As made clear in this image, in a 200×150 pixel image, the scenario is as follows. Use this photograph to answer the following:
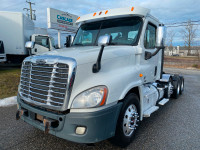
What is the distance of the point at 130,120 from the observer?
10.1 feet

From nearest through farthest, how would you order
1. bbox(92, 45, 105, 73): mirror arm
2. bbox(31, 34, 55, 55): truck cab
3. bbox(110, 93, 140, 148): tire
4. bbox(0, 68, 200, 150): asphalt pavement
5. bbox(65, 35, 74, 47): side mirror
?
bbox(92, 45, 105, 73): mirror arm < bbox(110, 93, 140, 148): tire < bbox(0, 68, 200, 150): asphalt pavement < bbox(65, 35, 74, 47): side mirror < bbox(31, 34, 55, 55): truck cab

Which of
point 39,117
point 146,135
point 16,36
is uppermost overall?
point 16,36

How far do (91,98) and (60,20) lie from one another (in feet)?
49.5

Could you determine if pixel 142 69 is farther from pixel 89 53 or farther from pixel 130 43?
pixel 89 53

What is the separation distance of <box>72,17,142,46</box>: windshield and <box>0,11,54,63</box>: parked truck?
416 inches

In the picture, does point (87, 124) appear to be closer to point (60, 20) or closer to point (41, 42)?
point (41, 42)

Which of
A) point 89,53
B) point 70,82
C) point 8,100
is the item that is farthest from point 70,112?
point 8,100

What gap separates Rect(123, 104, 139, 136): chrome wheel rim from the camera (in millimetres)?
3025

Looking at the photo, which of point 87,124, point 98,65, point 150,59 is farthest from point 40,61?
point 150,59

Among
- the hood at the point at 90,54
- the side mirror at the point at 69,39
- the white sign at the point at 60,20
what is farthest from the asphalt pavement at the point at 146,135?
the white sign at the point at 60,20

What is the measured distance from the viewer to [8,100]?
582 cm

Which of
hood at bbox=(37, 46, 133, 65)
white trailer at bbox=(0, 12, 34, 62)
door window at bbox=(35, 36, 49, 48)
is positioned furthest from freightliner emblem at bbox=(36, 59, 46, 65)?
white trailer at bbox=(0, 12, 34, 62)

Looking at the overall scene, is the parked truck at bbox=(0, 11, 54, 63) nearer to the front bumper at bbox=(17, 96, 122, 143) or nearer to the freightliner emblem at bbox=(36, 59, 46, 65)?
the freightliner emblem at bbox=(36, 59, 46, 65)

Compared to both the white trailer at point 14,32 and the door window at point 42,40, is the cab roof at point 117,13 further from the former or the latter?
the white trailer at point 14,32
